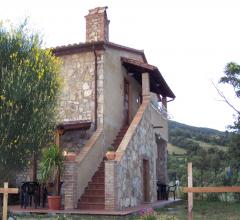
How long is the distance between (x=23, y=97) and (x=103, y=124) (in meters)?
5.72

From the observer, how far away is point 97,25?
52.9 feet

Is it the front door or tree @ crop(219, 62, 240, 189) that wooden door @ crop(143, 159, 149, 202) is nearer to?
the front door

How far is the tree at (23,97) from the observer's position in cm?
845

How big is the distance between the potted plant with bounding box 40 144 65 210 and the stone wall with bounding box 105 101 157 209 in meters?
1.45

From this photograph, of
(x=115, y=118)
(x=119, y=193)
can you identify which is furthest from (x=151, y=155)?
(x=119, y=193)

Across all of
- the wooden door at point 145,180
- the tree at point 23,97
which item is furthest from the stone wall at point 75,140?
the tree at point 23,97

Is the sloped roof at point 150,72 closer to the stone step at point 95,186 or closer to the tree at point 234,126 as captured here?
the tree at point 234,126

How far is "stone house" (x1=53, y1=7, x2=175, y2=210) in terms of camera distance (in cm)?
1212

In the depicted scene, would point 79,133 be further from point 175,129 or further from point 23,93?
point 175,129

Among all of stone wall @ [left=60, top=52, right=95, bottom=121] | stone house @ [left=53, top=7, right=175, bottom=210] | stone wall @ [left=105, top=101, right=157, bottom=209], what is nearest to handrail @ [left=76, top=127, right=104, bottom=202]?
stone house @ [left=53, top=7, right=175, bottom=210]

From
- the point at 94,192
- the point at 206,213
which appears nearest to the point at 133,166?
the point at 94,192

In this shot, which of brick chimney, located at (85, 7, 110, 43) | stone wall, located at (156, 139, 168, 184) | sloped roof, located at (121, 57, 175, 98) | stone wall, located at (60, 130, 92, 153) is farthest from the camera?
stone wall, located at (156, 139, 168, 184)

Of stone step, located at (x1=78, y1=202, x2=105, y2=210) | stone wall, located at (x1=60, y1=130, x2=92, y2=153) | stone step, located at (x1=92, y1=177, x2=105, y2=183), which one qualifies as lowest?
stone step, located at (x1=78, y1=202, x2=105, y2=210)

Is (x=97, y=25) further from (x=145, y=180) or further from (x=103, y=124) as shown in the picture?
(x=145, y=180)
